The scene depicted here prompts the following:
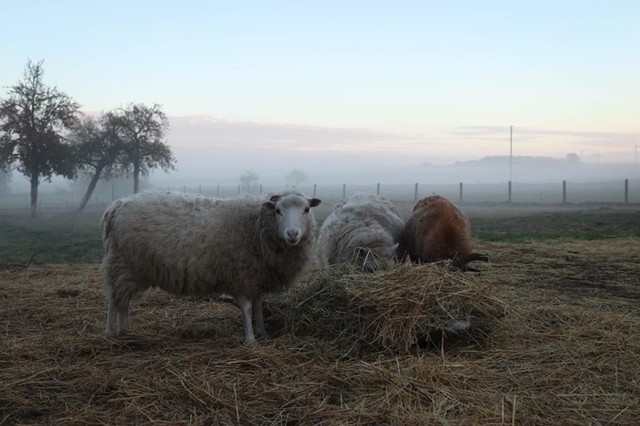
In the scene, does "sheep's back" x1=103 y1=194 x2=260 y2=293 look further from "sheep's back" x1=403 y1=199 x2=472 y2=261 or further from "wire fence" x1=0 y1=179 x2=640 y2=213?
"sheep's back" x1=403 y1=199 x2=472 y2=261

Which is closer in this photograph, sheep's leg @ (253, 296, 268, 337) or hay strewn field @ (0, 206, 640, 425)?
hay strewn field @ (0, 206, 640, 425)

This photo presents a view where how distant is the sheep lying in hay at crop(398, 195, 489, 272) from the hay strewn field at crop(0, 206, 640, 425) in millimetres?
1139

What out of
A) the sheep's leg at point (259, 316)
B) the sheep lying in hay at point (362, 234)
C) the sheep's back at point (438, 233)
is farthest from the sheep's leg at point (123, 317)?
the sheep's back at point (438, 233)

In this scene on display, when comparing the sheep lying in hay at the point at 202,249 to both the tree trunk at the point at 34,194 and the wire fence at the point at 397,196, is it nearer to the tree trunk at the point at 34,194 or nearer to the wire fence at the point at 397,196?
the wire fence at the point at 397,196

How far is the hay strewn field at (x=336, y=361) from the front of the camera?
4.41m

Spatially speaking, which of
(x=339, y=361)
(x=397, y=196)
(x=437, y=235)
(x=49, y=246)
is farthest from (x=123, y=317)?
(x=397, y=196)

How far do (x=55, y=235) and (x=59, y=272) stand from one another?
1189 centimetres

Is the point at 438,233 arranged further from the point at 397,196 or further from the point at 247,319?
the point at 397,196

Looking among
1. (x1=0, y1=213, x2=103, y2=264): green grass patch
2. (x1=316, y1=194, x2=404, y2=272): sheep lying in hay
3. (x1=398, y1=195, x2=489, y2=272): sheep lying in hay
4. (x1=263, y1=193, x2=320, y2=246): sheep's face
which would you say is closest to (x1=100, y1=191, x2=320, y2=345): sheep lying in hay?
(x1=263, y1=193, x2=320, y2=246): sheep's face

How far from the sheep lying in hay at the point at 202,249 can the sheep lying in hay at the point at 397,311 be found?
0.58m

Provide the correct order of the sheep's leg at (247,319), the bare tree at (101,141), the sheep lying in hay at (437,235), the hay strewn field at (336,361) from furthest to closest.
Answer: the bare tree at (101,141) → the sheep lying in hay at (437,235) → the sheep's leg at (247,319) → the hay strewn field at (336,361)

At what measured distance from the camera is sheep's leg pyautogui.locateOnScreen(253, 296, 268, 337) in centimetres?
687

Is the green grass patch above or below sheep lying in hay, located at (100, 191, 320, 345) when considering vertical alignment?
below

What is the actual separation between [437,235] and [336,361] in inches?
144
